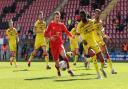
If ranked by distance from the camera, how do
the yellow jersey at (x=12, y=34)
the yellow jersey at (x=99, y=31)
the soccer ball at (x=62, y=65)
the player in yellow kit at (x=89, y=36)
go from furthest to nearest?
1. the yellow jersey at (x=12, y=34)
2. the yellow jersey at (x=99, y=31)
3. the soccer ball at (x=62, y=65)
4. the player in yellow kit at (x=89, y=36)

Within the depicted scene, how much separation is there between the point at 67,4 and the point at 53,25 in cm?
2888

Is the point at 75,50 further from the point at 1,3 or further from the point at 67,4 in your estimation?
the point at 1,3

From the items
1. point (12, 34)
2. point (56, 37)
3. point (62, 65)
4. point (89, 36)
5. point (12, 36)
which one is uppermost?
point (89, 36)

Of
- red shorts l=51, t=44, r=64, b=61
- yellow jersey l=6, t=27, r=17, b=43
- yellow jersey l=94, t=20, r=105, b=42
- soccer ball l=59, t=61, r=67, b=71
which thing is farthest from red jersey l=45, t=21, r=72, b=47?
yellow jersey l=6, t=27, r=17, b=43

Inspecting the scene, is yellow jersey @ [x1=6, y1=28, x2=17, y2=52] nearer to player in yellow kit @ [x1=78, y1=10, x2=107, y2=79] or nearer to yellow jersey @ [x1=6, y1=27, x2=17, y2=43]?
yellow jersey @ [x1=6, y1=27, x2=17, y2=43]

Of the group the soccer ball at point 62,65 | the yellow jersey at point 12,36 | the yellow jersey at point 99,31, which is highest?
the yellow jersey at point 99,31

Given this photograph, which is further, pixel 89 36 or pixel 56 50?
pixel 56 50

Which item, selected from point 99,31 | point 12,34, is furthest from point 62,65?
point 12,34

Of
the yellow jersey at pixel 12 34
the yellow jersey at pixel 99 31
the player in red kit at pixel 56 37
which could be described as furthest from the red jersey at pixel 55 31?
the yellow jersey at pixel 12 34

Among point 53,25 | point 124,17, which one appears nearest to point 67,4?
point 124,17

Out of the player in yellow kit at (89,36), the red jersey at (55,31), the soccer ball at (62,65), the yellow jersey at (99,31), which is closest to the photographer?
the player in yellow kit at (89,36)

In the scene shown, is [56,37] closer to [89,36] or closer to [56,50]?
[56,50]

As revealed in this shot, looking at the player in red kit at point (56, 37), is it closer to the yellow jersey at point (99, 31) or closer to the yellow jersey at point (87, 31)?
the yellow jersey at point (87, 31)

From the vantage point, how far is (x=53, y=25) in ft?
57.2
